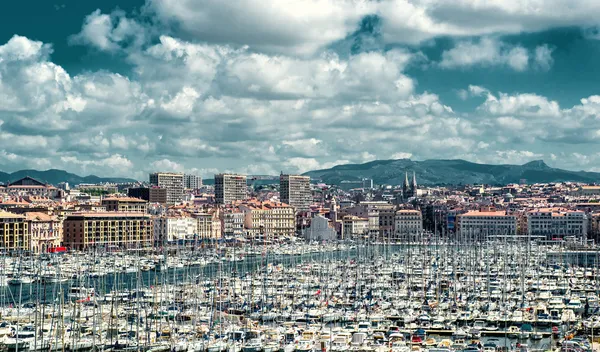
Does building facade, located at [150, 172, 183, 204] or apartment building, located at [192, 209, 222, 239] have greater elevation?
building facade, located at [150, 172, 183, 204]

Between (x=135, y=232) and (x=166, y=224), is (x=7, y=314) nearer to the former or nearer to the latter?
(x=135, y=232)

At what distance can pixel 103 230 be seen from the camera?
85562mm

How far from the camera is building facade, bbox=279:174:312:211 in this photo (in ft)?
512

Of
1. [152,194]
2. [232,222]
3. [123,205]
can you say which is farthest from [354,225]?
[152,194]

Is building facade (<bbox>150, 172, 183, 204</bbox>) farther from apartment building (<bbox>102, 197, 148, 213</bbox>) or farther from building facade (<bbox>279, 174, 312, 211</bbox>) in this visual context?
apartment building (<bbox>102, 197, 148, 213</bbox>)

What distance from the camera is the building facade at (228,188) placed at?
157 m

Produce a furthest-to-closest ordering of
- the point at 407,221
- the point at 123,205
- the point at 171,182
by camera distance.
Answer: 1. the point at 171,182
2. the point at 407,221
3. the point at 123,205

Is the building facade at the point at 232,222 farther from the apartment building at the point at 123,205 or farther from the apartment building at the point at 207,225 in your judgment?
the apartment building at the point at 123,205

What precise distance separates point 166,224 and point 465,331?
67377 millimetres

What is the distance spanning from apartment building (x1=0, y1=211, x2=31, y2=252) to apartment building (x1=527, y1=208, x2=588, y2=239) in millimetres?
57306

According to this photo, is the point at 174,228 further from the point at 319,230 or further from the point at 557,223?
the point at 557,223

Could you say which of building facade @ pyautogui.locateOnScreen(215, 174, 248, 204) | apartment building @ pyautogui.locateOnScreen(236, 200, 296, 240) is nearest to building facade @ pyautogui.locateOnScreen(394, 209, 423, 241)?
apartment building @ pyautogui.locateOnScreen(236, 200, 296, 240)

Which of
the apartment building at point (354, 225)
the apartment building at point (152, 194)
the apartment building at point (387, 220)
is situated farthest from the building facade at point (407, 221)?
the apartment building at point (152, 194)

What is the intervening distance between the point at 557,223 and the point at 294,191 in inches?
2315
